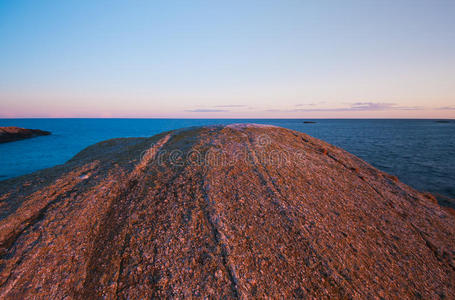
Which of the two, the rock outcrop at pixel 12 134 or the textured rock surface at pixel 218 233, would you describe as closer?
the textured rock surface at pixel 218 233

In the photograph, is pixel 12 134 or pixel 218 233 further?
pixel 12 134

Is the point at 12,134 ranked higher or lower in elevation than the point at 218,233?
higher

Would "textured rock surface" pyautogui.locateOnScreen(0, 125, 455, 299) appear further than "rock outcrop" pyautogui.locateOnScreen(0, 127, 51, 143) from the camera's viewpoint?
No

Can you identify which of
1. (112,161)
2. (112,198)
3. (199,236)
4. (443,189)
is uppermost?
(112,161)

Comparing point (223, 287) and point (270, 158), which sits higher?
point (270, 158)

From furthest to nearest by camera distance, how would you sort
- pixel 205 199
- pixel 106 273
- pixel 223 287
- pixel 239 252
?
pixel 205 199 → pixel 239 252 → pixel 106 273 → pixel 223 287

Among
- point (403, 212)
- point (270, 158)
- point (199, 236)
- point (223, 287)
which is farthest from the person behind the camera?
point (270, 158)

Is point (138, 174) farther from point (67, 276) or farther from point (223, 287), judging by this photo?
point (223, 287)

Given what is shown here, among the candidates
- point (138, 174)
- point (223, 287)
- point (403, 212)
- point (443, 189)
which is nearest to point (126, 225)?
point (138, 174)
